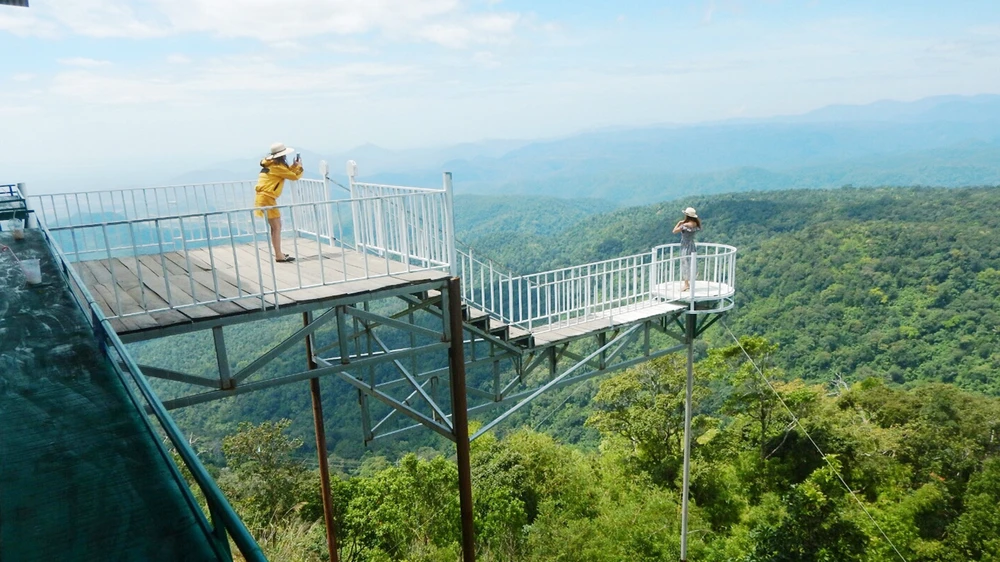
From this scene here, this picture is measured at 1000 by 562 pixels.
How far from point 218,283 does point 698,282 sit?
→ 698 cm

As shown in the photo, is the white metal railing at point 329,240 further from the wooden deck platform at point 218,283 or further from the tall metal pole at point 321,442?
the tall metal pole at point 321,442

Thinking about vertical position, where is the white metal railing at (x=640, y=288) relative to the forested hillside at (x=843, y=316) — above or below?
above

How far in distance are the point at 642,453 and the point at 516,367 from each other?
14.9m

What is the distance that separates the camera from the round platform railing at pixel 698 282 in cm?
962

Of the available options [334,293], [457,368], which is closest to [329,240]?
[334,293]

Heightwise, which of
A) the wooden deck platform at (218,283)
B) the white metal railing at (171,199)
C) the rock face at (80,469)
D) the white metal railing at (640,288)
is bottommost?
the white metal railing at (640,288)

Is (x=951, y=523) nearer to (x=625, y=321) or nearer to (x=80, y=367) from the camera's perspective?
(x=625, y=321)

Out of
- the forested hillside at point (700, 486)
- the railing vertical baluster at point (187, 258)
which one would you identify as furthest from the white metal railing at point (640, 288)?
the forested hillside at point (700, 486)

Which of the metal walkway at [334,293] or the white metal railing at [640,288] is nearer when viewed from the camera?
the metal walkway at [334,293]

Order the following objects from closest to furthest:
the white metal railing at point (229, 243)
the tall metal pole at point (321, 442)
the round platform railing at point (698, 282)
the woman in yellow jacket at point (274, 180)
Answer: the white metal railing at point (229, 243), the woman in yellow jacket at point (274, 180), the tall metal pole at point (321, 442), the round platform railing at point (698, 282)

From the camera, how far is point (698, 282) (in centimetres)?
990

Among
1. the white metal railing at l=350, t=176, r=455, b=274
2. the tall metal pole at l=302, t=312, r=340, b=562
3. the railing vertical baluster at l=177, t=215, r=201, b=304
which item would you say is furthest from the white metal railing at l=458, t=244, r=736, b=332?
the railing vertical baluster at l=177, t=215, r=201, b=304

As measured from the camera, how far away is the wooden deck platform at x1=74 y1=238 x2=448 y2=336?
5223mm

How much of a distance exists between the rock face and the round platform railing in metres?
8.27
